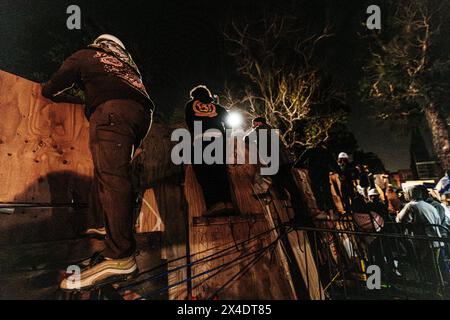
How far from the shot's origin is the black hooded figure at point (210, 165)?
3.69 meters

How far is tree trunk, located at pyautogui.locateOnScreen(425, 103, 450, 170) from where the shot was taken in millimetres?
14727

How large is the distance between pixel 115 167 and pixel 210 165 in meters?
1.93

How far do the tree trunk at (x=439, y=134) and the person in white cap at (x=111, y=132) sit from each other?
19883mm

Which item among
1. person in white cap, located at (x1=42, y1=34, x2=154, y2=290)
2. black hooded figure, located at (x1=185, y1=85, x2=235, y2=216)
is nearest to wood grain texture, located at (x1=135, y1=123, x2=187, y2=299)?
black hooded figure, located at (x1=185, y1=85, x2=235, y2=216)

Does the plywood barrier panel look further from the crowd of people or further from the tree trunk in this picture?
the tree trunk

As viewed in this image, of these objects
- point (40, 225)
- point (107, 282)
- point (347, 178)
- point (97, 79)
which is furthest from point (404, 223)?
point (40, 225)

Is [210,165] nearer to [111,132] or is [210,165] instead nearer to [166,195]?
[166,195]

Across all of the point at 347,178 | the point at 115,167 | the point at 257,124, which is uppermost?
the point at 257,124

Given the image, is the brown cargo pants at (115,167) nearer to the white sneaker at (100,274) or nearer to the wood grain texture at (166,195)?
the white sneaker at (100,274)

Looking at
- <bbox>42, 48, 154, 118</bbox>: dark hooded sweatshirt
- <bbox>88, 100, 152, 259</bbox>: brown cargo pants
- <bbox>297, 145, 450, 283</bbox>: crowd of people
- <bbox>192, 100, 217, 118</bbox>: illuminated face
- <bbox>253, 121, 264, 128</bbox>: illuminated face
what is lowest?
<bbox>297, 145, 450, 283</bbox>: crowd of people

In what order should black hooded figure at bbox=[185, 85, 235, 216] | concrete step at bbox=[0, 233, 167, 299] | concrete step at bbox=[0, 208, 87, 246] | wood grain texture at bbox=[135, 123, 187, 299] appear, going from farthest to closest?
black hooded figure at bbox=[185, 85, 235, 216] → wood grain texture at bbox=[135, 123, 187, 299] → concrete step at bbox=[0, 208, 87, 246] → concrete step at bbox=[0, 233, 167, 299]

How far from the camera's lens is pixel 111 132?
221 centimetres

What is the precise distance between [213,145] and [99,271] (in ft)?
8.38
